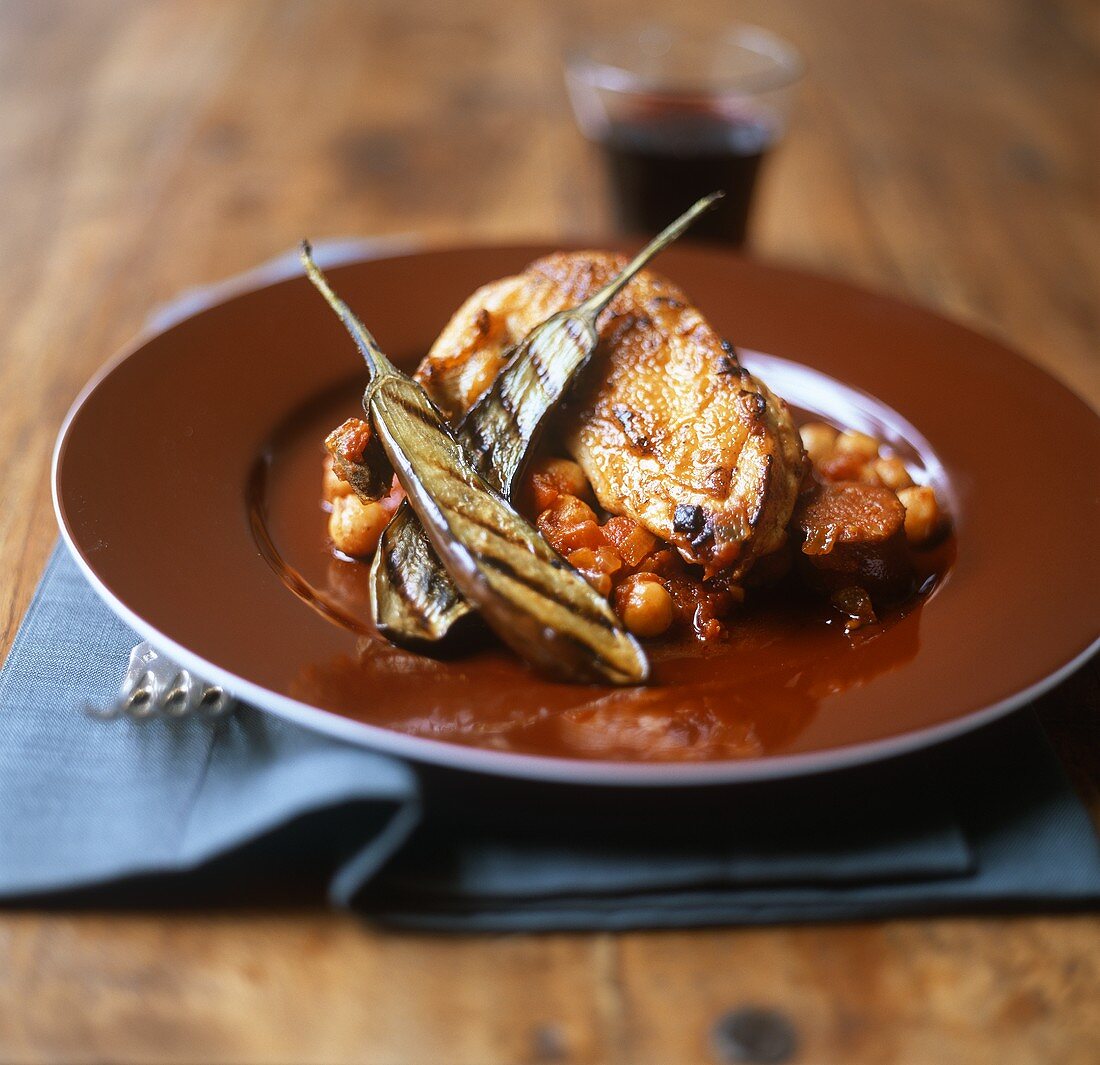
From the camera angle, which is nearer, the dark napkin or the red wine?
the dark napkin

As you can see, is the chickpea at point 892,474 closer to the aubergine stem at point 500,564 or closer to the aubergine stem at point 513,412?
the aubergine stem at point 513,412

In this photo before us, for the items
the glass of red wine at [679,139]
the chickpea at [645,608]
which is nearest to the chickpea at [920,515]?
the chickpea at [645,608]

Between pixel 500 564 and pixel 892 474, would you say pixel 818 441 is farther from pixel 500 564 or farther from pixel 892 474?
pixel 500 564

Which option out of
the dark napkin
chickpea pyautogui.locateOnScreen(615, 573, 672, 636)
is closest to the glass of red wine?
chickpea pyautogui.locateOnScreen(615, 573, 672, 636)

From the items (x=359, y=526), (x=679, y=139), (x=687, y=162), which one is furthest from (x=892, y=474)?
(x=679, y=139)

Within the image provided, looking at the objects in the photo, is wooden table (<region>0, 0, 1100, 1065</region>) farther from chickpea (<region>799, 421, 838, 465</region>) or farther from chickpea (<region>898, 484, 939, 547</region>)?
chickpea (<region>799, 421, 838, 465</region>)

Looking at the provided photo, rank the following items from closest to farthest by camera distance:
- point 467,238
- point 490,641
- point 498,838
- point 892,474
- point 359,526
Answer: point 498,838 → point 490,641 → point 359,526 → point 892,474 → point 467,238

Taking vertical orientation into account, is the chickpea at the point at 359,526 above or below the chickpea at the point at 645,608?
below
